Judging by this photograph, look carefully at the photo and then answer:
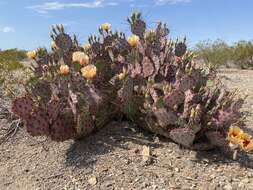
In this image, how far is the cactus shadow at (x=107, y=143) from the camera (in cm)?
443

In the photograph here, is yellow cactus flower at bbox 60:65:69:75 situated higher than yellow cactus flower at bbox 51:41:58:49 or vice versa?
yellow cactus flower at bbox 51:41:58:49

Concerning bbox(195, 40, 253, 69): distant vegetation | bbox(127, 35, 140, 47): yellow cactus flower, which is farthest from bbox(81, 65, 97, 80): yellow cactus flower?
bbox(195, 40, 253, 69): distant vegetation

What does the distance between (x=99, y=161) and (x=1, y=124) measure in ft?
5.66

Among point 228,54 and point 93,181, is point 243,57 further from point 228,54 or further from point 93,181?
point 93,181

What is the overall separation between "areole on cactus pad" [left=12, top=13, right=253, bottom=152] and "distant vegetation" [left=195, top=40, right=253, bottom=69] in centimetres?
957

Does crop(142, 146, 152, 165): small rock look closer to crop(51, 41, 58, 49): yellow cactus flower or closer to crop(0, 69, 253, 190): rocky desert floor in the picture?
crop(0, 69, 253, 190): rocky desert floor

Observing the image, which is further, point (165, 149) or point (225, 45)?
point (225, 45)

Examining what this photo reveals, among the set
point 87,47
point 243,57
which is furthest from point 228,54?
point 87,47

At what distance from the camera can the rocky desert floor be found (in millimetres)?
4020

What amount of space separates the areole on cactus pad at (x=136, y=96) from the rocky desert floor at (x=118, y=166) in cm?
12

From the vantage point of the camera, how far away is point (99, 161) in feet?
14.2

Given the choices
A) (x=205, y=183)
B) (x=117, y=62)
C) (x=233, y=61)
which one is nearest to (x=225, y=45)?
(x=233, y=61)

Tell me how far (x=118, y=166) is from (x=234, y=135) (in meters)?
1.05

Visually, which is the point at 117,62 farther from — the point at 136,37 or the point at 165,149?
the point at 165,149
